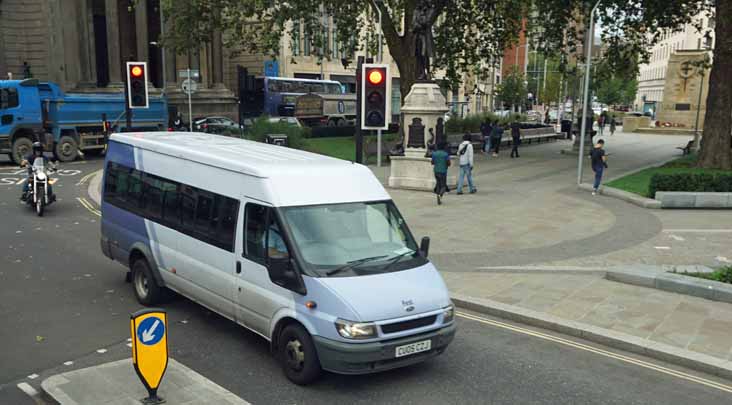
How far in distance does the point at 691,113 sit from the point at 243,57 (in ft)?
144

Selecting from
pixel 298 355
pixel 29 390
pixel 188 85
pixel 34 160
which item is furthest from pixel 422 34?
pixel 29 390

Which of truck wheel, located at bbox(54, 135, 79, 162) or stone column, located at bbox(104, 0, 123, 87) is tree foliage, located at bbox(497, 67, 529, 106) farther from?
truck wheel, located at bbox(54, 135, 79, 162)

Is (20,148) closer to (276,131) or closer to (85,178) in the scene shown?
(85,178)

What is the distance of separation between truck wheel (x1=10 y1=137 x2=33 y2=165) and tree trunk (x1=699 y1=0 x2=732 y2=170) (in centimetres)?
2670

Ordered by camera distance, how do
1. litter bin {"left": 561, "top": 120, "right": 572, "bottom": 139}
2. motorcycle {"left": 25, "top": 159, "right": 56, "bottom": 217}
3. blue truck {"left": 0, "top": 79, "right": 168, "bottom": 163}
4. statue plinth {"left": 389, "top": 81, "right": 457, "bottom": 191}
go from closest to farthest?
motorcycle {"left": 25, "top": 159, "right": 56, "bottom": 217} → statue plinth {"left": 389, "top": 81, "right": 457, "bottom": 191} → blue truck {"left": 0, "top": 79, "right": 168, "bottom": 163} → litter bin {"left": 561, "top": 120, "right": 572, "bottom": 139}

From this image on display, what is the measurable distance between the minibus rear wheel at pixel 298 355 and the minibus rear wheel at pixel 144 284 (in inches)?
120

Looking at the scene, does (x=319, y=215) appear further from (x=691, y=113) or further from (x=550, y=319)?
(x=691, y=113)

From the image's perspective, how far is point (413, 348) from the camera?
6.45 metres

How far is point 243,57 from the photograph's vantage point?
2287 inches

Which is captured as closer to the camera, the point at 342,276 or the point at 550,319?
the point at 342,276

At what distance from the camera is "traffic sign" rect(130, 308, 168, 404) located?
5.79 meters

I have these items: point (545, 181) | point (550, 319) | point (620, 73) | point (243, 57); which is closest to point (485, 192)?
point (545, 181)

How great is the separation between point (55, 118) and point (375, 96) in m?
21.5

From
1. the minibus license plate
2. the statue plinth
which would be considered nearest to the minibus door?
the minibus license plate
